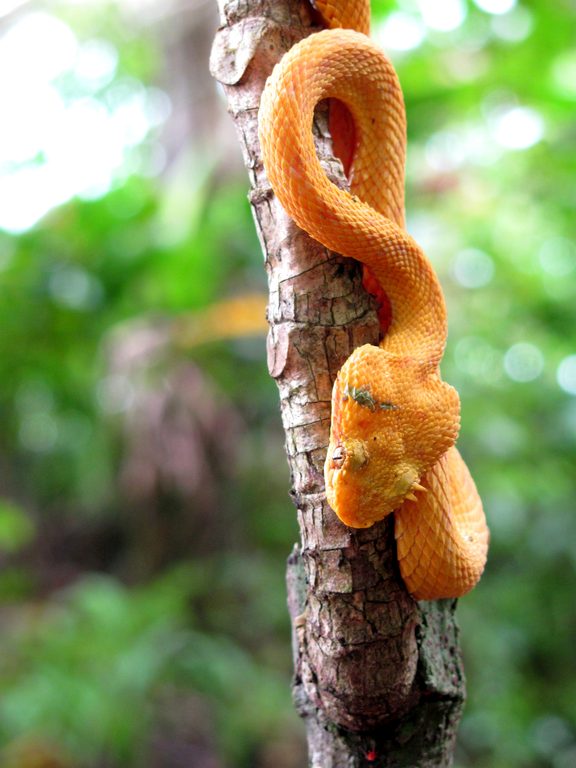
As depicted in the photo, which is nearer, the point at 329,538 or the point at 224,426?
the point at 329,538

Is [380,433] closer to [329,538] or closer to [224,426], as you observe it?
[329,538]

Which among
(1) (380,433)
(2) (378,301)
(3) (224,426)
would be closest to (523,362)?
(3) (224,426)

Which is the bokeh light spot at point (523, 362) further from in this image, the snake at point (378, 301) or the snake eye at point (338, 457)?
the snake eye at point (338, 457)

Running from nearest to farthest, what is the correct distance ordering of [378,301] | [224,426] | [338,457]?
[338,457] < [378,301] < [224,426]

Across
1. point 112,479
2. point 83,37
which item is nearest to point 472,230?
point 112,479

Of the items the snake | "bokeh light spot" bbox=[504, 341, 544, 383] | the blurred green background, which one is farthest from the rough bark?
"bokeh light spot" bbox=[504, 341, 544, 383]

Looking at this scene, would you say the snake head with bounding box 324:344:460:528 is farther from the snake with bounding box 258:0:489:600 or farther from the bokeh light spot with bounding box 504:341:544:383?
the bokeh light spot with bounding box 504:341:544:383

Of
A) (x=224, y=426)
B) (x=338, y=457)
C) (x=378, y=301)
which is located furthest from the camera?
(x=224, y=426)
